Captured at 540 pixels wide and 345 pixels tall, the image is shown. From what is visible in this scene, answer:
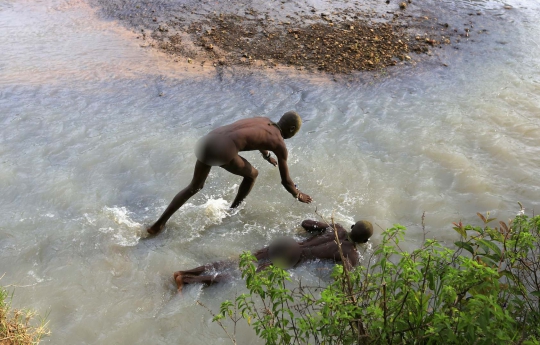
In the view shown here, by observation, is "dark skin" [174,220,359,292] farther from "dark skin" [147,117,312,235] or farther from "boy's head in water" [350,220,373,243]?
"dark skin" [147,117,312,235]

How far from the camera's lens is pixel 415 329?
6.10 feet

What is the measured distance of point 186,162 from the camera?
5.15 m

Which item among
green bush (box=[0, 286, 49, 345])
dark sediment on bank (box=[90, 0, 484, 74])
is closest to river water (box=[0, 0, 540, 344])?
green bush (box=[0, 286, 49, 345])

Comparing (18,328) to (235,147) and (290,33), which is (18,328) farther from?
(290,33)

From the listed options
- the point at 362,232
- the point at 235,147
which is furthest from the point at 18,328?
the point at 362,232

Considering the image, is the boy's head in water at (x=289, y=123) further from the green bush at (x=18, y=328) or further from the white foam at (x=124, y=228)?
the green bush at (x=18, y=328)

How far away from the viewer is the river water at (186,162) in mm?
3693

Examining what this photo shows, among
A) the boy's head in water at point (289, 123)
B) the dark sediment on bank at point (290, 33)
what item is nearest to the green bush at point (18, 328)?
the boy's head in water at point (289, 123)

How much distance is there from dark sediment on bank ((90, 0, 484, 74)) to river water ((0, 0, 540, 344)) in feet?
1.37

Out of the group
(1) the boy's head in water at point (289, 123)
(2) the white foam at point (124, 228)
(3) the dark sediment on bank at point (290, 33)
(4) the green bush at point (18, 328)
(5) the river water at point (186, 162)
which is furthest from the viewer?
(3) the dark sediment on bank at point (290, 33)

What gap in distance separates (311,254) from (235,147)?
1.15 meters

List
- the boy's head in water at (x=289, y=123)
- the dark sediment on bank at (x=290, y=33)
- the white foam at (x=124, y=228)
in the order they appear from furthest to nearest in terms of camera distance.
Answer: the dark sediment on bank at (x=290, y=33) → the white foam at (x=124, y=228) → the boy's head in water at (x=289, y=123)

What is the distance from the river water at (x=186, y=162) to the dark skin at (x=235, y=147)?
0.47 m

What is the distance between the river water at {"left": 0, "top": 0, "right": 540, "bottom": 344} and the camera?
3693 millimetres
